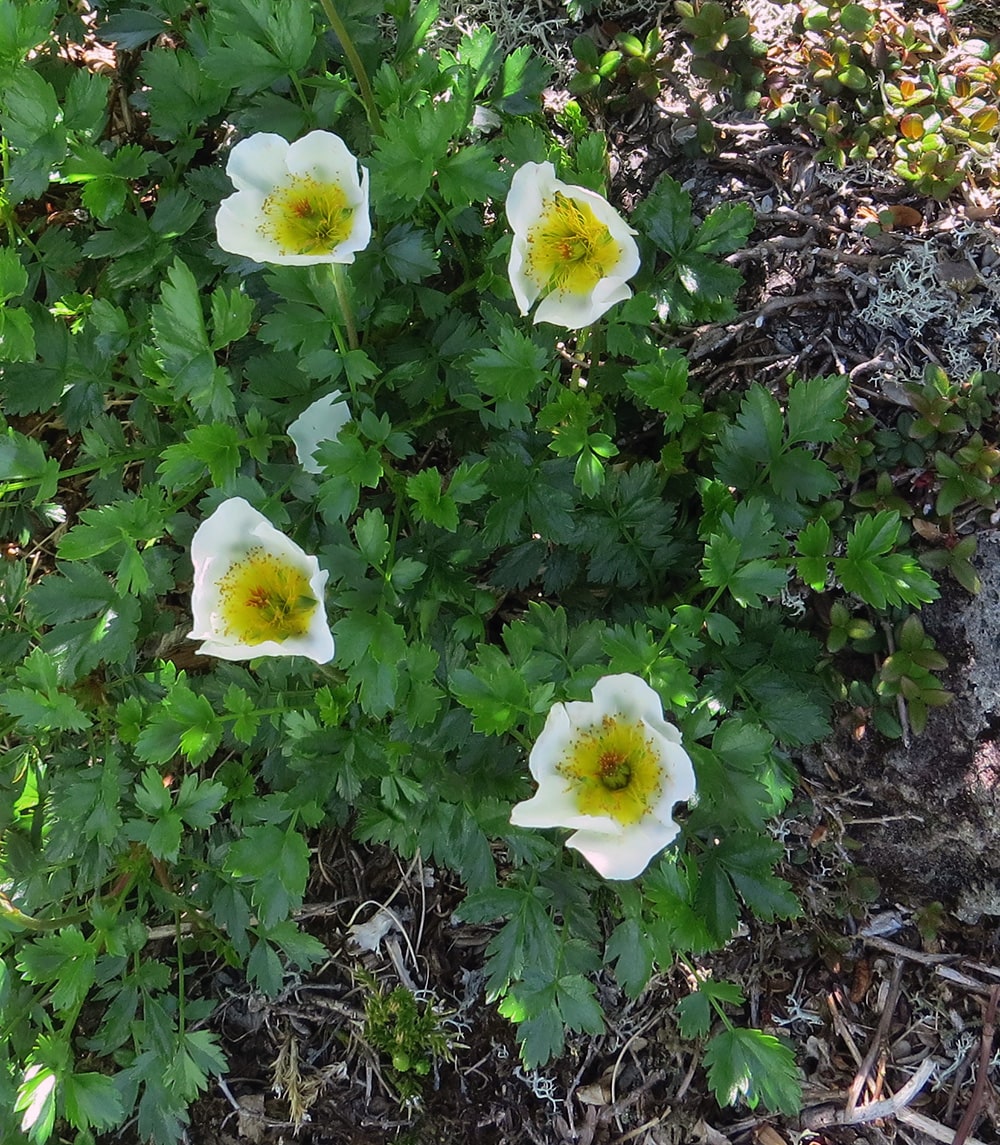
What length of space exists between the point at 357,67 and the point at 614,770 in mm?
1608

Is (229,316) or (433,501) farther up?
(229,316)

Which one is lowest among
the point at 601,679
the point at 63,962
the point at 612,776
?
the point at 63,962

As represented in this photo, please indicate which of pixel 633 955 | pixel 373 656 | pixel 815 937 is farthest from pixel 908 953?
pixel 373 656

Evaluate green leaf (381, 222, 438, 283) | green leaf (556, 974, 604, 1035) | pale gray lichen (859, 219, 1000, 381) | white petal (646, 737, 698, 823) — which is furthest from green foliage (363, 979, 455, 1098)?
pale gray lichen (859, 219, 1000, 381)

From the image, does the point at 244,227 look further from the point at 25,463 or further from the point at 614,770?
the point at 614,770

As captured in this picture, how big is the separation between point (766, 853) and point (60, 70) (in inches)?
101

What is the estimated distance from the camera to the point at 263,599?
205 centimetres

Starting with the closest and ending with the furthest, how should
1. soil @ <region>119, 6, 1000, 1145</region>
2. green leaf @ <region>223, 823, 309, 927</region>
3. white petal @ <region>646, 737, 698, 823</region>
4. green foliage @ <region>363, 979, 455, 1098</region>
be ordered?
white petal @ <region>646, 737, 698, 823</region> < green leaf @ <region>223, 823, 309, 927</region> < soil @ <region>119, 6, 1000, 1145</region> < green foliage @ <region>363, 979, 455, 1098</region>

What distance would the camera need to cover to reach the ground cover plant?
2.02m

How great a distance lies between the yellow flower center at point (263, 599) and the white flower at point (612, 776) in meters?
0.58

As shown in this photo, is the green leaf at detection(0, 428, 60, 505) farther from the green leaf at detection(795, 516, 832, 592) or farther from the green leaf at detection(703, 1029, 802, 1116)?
the green leaf at detection(703, 1029, 802, 1116)

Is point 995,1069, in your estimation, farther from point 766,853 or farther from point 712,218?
point 712,218

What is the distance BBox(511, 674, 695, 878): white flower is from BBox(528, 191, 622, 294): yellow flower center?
0.86 metres

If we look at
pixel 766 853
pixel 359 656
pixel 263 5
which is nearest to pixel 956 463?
pixel 766 853
